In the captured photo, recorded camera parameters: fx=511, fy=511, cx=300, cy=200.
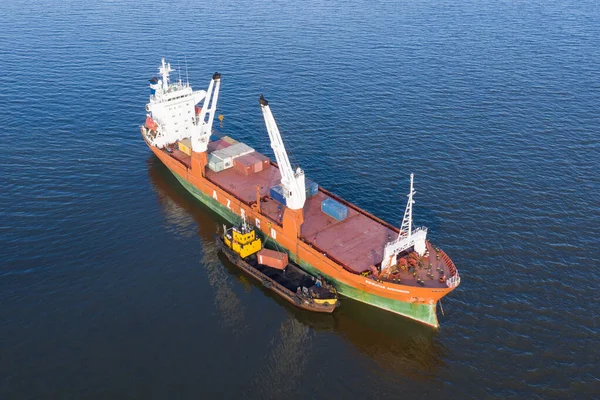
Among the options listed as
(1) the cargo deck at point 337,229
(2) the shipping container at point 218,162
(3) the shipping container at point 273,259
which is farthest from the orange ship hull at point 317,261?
(2) the shipping container at point 218,162

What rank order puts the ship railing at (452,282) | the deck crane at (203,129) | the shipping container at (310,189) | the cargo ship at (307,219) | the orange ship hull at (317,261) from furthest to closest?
the deck crane at (203,129) → the shipping container at (310,189) → the cargo ship at (307,219) → the orange ship hull at (317,261) → the ship railing at (452,282)

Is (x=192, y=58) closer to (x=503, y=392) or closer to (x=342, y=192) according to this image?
(x=342, y=192)

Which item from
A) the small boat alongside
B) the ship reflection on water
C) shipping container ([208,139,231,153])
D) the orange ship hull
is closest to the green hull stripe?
the orange ship hull

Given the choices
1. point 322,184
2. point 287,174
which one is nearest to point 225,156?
point 322,184

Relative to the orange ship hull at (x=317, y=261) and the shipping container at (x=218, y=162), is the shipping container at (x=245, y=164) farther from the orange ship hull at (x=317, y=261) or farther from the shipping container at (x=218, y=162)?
the orange ship hull at (x=317, y=261)

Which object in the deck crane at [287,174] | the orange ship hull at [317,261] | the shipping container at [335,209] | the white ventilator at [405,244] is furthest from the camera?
the shipping container at [335,209]

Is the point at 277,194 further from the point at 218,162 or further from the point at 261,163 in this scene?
the point at 218,162

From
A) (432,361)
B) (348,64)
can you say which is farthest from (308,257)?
(348,64)
